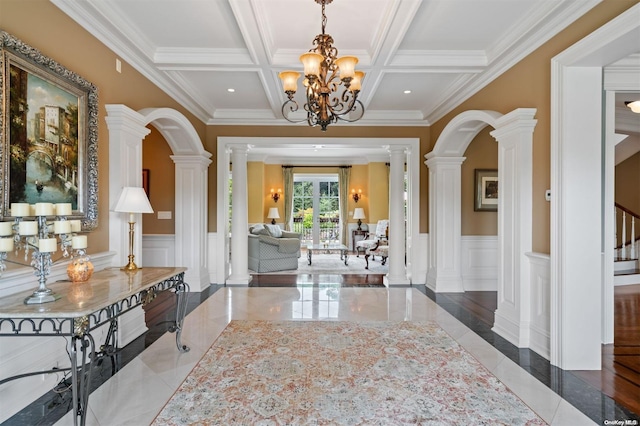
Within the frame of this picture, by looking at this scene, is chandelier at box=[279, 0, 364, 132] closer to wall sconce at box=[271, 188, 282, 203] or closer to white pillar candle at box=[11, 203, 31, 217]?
white pillar candle at box=[11, 203, 31, 217]

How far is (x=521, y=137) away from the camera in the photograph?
320 cm

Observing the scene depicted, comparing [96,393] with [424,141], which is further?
[424,141]

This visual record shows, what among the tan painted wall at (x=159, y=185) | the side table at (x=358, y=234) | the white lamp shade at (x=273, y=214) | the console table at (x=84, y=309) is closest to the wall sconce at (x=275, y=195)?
the white lamp shade at (x=273, y=214)

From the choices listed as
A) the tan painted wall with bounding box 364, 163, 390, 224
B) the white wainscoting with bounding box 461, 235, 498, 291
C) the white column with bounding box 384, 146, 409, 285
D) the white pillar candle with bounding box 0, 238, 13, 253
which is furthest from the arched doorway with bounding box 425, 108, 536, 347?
the tan painted wall with bounding box 364, 163, 390, 224

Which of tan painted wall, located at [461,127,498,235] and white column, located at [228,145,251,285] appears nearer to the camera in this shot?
tan painted wall, located at [461,127,498,235]

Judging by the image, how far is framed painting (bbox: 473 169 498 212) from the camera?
559cm

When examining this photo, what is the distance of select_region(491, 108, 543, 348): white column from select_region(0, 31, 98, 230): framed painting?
387 centimetres

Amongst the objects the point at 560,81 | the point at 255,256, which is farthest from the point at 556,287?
the point at 255,256

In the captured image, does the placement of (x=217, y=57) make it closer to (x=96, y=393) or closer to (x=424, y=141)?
(x=96, y=393)

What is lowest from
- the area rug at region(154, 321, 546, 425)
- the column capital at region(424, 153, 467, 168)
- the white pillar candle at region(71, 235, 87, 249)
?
the area rug at region(154, 321, 546, 425)

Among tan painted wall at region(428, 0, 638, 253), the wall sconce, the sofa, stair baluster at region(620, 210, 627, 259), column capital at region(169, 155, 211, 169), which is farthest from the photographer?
the wall sconce

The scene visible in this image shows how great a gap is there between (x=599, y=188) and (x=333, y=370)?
262 cm

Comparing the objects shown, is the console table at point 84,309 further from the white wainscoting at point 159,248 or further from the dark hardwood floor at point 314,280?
the dark hardwood floor at point 314,280

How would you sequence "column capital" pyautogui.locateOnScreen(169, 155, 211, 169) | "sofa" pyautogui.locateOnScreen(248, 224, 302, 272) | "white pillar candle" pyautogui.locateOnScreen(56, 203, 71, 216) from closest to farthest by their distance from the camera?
"white pillar candle" pyautogui.locateOnScreen(56, 203, 71, 216) < "column capital" pyautogui.locateOnScreen(169, 155, 211, 169) < "sofa" pyautogui.locateOnScreen(248, 224, 302, 272)
